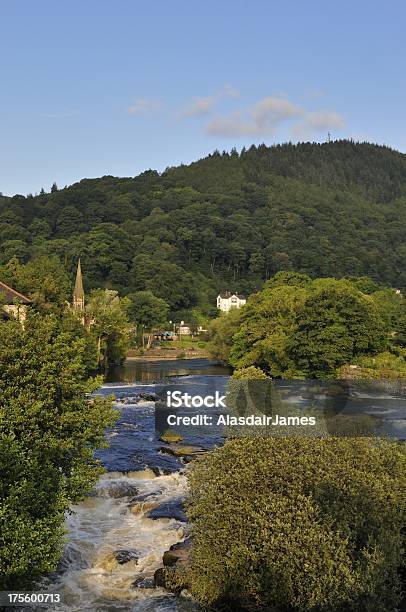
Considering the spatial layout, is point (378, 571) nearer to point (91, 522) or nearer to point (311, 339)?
point (91, 522)

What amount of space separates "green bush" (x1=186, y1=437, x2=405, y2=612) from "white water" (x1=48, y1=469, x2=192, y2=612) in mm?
2684

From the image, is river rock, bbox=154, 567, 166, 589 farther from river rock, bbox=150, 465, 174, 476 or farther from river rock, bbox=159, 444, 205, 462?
river rock, bbox=159, 444, 205, 462

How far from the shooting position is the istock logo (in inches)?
2315

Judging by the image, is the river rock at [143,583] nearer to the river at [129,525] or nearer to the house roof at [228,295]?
the river at [129,525]

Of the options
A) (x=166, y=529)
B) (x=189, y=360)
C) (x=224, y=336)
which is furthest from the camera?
(x=189, y=360)

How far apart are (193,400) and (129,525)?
32006 mm

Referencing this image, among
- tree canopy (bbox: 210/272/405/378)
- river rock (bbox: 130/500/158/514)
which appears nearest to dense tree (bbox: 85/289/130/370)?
tree canopy (bbox: 210/272/405/378)

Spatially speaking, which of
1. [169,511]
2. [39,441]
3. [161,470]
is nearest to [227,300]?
[161,470]

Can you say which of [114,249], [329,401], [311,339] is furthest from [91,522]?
[114,249]

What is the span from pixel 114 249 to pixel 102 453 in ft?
464

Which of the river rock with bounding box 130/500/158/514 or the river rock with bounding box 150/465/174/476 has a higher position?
the river rock with bounding box 150/465/174/476

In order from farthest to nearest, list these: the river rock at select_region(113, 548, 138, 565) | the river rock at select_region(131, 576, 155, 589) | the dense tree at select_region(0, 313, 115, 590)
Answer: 1. the river rock at select_region(113, 548, 138, 565)
2. the river rock at select_region(131, 576, 155, 589)
3. the dense tree at select_region(0, 313, 115, 590)

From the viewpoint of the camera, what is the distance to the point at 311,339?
72.9 metres

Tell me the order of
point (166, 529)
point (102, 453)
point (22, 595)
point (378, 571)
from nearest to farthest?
1. point (378, 571)
2. point (22, 595)
3. point (166, 529)
4. point (102, 453)
